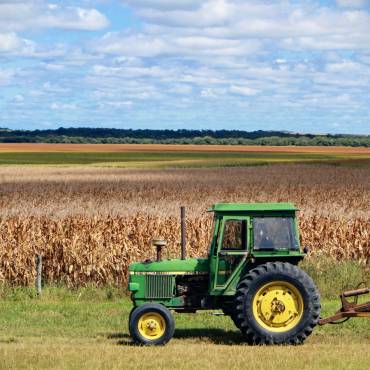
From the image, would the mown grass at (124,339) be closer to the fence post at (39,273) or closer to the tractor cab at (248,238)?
the fence post at (39,273)

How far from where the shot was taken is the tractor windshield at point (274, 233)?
12.6 metres

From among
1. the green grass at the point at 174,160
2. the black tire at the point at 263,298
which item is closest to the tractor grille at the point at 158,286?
the black tire at the point at 263,298

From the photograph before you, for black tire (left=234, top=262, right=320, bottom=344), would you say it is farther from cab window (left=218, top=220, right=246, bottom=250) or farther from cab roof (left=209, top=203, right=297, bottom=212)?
Answer: cab roof (left=209, top=203, right=297, bottom=212)

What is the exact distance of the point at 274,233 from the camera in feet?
41.5

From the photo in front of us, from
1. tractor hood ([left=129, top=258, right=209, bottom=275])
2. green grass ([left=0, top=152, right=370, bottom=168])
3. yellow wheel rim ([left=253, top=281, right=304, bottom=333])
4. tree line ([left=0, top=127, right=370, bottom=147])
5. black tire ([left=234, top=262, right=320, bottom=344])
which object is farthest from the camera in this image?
tree line ([left=0, top=127, right=370, bottom=147])

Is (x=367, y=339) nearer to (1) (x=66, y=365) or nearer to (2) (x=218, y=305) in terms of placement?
(2) (x=218, y=305)

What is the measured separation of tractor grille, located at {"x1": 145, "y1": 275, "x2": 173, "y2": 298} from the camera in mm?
13180

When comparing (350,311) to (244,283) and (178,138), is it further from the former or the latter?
(178,138)

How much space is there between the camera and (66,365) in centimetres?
1074

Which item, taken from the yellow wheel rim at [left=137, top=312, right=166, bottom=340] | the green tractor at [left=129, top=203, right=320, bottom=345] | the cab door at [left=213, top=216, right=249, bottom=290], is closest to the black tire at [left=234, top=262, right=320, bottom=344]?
the green tractor at [left=129, top=203, right=320, bottom=345]

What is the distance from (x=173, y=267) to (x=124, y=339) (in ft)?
4.51

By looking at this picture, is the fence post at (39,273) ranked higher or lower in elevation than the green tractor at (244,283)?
lower

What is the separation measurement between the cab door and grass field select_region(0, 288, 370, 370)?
981 mm

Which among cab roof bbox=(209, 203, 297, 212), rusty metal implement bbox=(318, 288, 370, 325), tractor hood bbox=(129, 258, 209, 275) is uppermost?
cab roof bbox=(209, 203, 297, 212)
